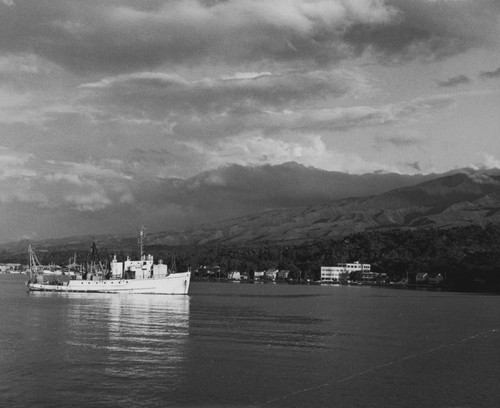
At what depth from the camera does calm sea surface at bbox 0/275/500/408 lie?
99.3 feet

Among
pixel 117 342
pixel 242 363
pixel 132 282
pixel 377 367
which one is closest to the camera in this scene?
pixel 242 363

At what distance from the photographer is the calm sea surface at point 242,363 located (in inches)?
1191

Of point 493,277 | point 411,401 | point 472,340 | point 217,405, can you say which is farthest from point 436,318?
point 493,277

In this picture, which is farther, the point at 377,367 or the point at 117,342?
the point at 117,342

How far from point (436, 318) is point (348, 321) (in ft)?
44.4

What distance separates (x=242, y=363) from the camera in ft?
124

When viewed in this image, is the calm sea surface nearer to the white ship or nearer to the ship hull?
the ship hull

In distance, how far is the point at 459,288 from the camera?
620ft

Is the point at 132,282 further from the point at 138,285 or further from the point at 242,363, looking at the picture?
the point at 242,363

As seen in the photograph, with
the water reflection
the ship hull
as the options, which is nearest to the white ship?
the ship hull

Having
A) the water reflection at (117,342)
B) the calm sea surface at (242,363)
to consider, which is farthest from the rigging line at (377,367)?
the water reflection at (117,342)

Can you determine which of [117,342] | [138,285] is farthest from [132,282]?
[117,342]

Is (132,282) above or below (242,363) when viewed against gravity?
above

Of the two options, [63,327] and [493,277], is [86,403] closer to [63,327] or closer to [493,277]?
[63,327]
